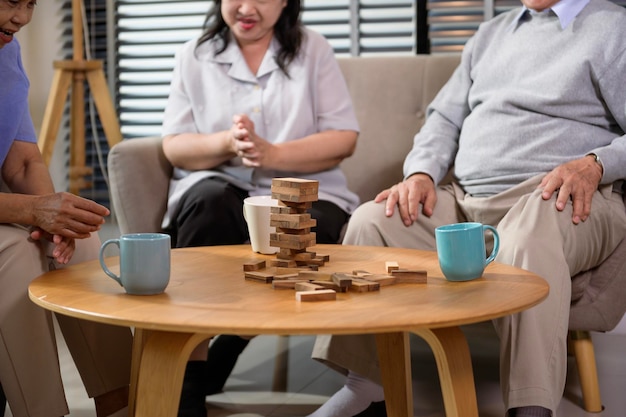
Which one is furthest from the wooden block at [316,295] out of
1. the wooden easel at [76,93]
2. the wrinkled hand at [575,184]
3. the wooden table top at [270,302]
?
the wooden easel at [76,93]

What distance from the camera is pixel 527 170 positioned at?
6.91 feet

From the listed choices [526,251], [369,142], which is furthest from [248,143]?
[526,251]

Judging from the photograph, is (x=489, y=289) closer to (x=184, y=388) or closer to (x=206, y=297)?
(x=206, y=297)

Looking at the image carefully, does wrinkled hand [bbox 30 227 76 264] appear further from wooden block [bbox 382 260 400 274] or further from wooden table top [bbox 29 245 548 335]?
wooden block [bbox 382 260 400 274]

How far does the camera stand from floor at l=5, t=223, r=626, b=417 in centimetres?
206

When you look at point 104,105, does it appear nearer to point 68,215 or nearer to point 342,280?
point 68,215

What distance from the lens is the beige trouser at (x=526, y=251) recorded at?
1.62 meters

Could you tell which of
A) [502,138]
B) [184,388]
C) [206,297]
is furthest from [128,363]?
[502,138]

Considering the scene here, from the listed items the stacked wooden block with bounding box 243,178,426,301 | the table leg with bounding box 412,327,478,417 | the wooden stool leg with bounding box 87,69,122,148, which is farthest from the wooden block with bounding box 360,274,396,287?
the wooden stool leg with bounding box 87,69,122,148

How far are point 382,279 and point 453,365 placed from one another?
0.55ft

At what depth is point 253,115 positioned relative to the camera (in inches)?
94.3

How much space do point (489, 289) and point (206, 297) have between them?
0.42 metres

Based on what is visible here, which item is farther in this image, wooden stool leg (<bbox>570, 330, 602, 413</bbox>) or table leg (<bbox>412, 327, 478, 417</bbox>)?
wooden stool leg (<bbox>570, 330, 602, 413</bbox>)

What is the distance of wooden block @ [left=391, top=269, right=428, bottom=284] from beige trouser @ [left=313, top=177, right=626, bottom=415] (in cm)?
29
